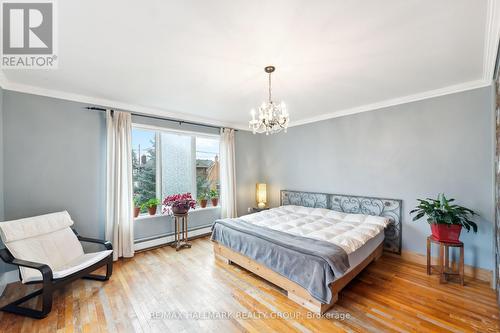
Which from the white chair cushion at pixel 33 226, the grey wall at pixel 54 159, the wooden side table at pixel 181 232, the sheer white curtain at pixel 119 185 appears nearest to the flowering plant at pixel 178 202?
the wooden side table at pixel 181 232

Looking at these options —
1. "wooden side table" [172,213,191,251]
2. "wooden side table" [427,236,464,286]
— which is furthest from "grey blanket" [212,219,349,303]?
"wooden side table" [427,236,464,286]

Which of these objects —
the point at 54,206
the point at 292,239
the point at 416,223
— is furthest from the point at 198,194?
the point at 416,223

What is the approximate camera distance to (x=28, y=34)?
1.81 metres

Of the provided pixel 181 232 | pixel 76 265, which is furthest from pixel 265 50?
pixel 181 232

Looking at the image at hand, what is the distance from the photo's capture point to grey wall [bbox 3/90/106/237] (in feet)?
8.80

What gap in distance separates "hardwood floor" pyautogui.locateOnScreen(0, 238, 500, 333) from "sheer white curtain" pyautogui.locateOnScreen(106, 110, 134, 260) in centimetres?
59

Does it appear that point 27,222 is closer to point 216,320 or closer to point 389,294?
point 216,320

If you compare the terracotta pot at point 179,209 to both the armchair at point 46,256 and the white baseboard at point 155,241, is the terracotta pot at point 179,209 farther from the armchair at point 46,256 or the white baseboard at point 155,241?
the armchair at point 46,256

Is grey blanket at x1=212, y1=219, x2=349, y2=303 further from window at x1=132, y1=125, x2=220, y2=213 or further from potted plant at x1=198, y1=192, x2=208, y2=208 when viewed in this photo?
window at x1=132, y1=125, x2=220, y2=213

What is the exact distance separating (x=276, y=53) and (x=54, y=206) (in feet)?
12.1

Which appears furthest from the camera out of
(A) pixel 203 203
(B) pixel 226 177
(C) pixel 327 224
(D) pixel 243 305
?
(B) pixel 226 177

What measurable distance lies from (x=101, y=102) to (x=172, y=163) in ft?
5.21

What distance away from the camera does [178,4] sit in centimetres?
143

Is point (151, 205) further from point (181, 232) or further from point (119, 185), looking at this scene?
point (181, 232)
